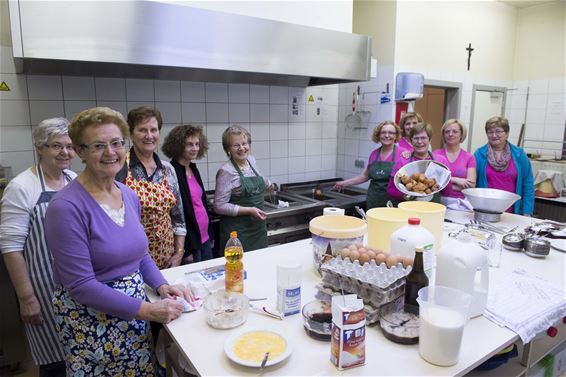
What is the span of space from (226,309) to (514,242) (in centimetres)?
134

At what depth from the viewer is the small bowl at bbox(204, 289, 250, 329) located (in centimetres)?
109

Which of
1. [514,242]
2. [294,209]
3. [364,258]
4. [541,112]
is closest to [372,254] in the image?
[364,258]

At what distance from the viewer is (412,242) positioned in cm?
122

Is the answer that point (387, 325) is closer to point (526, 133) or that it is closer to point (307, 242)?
point (307, 242)

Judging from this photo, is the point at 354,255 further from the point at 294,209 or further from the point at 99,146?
the point at 294,209

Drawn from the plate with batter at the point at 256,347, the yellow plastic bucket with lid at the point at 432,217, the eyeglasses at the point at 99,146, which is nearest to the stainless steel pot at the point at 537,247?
the yellow plastic bucket with lid at the point at 432,217

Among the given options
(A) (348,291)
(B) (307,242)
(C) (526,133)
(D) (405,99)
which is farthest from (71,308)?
(C) (526,133)

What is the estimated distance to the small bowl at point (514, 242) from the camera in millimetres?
1706

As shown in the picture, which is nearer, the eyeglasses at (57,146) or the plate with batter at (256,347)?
the plate with batter at (256,347)

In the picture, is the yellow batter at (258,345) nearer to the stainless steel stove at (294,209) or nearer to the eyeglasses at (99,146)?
the eyeglasses at (99,146)

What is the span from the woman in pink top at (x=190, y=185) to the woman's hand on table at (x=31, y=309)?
68 cm

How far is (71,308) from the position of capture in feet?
3.66

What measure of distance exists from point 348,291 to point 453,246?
33 centimetres

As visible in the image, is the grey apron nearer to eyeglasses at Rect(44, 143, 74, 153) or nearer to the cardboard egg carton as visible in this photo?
eyeglasses at Rect(44, 143, 74, 153)
